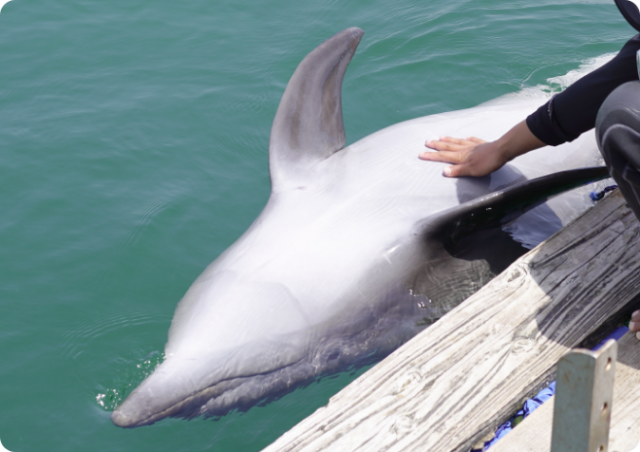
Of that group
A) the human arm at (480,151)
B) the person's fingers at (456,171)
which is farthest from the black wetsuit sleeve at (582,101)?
the person's fingers at (456,171)

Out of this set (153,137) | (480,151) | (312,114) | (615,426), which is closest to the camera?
(615,426)

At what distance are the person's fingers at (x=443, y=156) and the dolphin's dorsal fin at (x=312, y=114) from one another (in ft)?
2.31

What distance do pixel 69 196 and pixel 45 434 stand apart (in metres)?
2.52

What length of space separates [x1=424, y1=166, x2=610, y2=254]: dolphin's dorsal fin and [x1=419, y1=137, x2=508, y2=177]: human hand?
35cm

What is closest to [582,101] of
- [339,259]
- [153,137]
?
[339,259]

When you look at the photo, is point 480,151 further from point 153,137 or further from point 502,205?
point 153,137

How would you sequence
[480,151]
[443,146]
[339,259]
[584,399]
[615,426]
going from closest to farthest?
1. [584,399]
2. [615,426]
3. [339,259]
4. [480,151]
5. [443,146]

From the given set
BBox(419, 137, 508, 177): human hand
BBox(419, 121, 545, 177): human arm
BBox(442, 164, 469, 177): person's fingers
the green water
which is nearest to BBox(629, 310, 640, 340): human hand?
BBox(419, 121, 545, 177): human arm

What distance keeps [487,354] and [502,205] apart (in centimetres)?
132

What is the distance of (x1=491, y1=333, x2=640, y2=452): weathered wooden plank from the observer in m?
2.54

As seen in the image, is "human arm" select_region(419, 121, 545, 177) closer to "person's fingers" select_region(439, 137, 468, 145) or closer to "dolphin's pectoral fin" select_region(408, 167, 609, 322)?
"person's fingers" select_region(439, 137, 468, 145)

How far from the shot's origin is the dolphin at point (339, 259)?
381 cm

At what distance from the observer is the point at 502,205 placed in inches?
157

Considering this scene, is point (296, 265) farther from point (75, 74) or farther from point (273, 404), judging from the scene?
point (75, 74)
